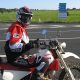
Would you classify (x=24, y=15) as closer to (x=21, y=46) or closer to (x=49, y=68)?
(x=21, y=46)

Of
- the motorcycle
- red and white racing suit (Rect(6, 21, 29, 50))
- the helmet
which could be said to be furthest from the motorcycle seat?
the helmet

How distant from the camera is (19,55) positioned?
6.74 meters

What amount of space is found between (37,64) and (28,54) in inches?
14.1

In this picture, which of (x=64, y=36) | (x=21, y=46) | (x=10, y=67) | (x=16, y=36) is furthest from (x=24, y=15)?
(x=64, y=36)

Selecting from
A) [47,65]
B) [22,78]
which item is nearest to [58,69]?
[47,65]

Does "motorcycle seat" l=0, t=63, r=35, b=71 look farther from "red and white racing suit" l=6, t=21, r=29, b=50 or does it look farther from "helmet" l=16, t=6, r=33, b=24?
"helmet" l=16, t=6, r=33, b=24

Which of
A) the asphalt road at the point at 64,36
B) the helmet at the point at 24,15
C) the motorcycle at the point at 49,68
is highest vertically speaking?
the helmet at the point at 24,15

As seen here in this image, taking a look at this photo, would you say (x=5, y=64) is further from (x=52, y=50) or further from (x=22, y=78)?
(x=52, y=50)

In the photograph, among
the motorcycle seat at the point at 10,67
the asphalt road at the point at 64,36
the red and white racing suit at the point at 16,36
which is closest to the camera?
the red and white racing suit at the point at 16,36

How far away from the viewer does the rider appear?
6543 millimetres

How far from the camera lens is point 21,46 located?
6.54 m

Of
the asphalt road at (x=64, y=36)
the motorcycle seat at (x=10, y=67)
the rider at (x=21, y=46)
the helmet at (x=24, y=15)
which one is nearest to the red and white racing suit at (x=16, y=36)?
the rider at (x=21, y=46)

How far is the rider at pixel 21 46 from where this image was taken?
6.54 metres

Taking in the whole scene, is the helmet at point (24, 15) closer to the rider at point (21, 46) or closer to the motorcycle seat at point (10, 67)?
the rider at point (21, 46)
